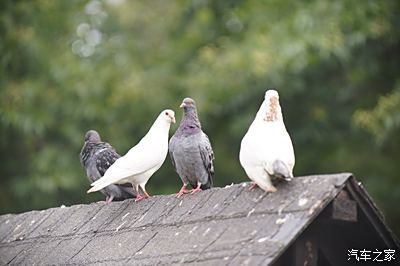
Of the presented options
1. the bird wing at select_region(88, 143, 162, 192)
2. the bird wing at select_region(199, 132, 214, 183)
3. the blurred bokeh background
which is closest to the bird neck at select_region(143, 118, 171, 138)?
the bird wing at select_region(88, 143, 162, 192)

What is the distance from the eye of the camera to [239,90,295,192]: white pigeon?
18.9 ft

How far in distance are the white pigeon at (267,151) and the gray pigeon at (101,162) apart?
2.88 m

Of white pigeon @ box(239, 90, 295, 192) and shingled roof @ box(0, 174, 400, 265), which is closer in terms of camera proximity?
shingled roof @ box(0, 174, 400, 265)

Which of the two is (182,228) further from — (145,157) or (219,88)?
(219,88)

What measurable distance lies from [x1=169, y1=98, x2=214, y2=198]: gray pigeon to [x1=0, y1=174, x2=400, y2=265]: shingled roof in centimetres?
123

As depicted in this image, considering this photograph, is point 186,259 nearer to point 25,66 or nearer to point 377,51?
point 377,51

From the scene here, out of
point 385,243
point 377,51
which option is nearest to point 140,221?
point 385,243

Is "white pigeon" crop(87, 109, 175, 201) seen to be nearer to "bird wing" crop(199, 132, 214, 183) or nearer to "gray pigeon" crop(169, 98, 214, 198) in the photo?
"gray pigeon" crop(169, 98, 214, 198)

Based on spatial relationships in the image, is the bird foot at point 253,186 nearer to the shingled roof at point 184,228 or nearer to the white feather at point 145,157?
the shingled roof at point 184,228

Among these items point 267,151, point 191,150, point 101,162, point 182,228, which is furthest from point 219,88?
point 267,151

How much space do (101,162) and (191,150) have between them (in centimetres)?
105

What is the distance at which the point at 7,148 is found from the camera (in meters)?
20.0

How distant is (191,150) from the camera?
27.7ft

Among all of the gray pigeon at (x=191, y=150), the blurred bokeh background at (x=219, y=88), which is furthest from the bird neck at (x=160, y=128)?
the blurred bokeh background at (x=219, y=88)
